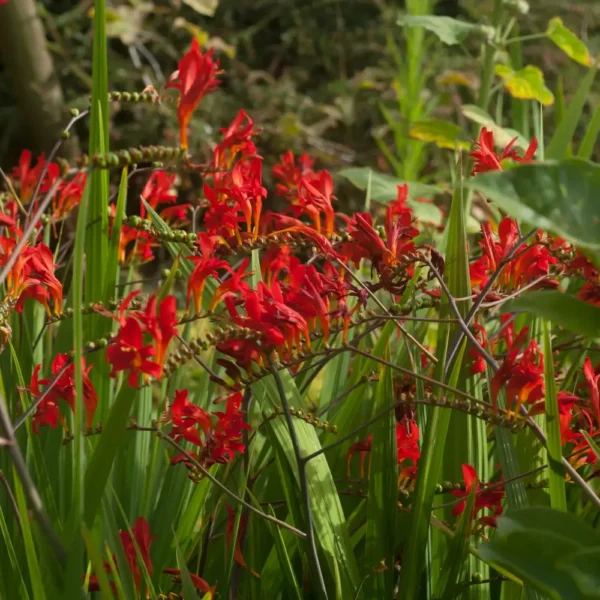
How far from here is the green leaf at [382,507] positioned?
82 centimetres

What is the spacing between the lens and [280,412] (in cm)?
78

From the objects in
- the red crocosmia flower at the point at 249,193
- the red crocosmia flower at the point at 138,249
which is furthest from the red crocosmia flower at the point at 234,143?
the red crocosmia flower at the point at 138,249

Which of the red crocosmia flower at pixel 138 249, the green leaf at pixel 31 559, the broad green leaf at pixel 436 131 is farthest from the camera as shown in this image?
the broad green leaf at pixel 436 131

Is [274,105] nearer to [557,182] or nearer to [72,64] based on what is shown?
[72,64]

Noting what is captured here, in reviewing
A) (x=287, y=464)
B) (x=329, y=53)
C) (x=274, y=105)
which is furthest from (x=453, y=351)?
(x=329, y=53)

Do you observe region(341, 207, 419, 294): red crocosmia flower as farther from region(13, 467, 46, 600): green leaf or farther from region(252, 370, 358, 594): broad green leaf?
region(13, 467, 46, 600): green leaf

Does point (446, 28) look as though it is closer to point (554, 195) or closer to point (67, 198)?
point (67, 198)

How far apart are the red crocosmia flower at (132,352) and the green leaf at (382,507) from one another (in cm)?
26

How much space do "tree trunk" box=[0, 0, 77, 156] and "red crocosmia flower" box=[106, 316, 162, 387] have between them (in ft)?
6.83

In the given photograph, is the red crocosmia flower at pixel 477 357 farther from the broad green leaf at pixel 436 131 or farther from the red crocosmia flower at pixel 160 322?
the broad green leaf at pixel 436 131

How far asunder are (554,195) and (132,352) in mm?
340

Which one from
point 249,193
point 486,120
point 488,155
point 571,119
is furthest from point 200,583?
point 486,120

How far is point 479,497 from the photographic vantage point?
81 cm

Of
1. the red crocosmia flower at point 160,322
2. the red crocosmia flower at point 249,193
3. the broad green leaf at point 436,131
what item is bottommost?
the broad green leaf at point 436,131
